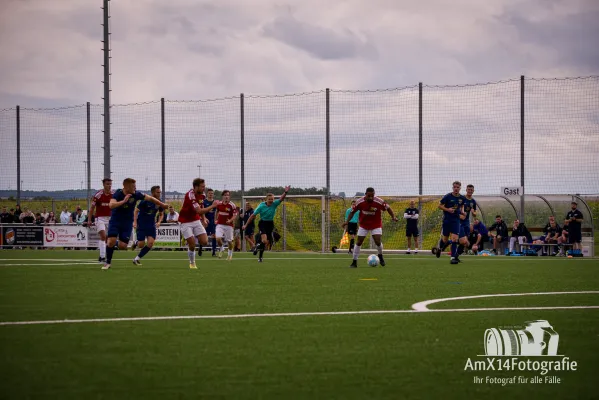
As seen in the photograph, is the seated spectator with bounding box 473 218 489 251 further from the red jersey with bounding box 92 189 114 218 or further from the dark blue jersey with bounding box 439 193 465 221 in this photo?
the red jersey with bounding box 92 189 114 218

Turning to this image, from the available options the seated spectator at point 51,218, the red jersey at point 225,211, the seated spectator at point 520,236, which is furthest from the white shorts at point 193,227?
the seated spectator at point 51,218

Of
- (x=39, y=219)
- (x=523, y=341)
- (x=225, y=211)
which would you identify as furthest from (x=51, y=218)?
(x=523, y=341)

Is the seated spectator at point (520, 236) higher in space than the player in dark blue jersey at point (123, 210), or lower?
lower

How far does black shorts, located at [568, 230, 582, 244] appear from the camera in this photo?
29656 millimetres

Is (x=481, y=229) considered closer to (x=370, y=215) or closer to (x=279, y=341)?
(x=370, y=215)

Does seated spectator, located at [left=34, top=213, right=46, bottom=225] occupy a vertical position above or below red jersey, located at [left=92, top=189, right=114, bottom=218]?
below

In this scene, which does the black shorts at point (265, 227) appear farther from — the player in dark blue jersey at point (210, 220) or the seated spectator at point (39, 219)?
the seated spectator at point (39, 219)

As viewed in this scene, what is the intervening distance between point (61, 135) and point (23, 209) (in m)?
4.17

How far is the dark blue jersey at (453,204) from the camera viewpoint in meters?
23.0

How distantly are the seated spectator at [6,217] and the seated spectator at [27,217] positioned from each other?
0.48 meters

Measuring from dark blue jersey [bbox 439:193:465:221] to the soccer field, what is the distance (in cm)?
1026

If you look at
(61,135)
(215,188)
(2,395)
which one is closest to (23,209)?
(61,135)

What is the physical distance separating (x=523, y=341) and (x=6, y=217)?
35873mm

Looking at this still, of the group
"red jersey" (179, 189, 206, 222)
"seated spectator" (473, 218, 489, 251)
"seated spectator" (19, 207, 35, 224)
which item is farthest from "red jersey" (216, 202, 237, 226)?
"seated spectator" (19, 207, 35, 224)
